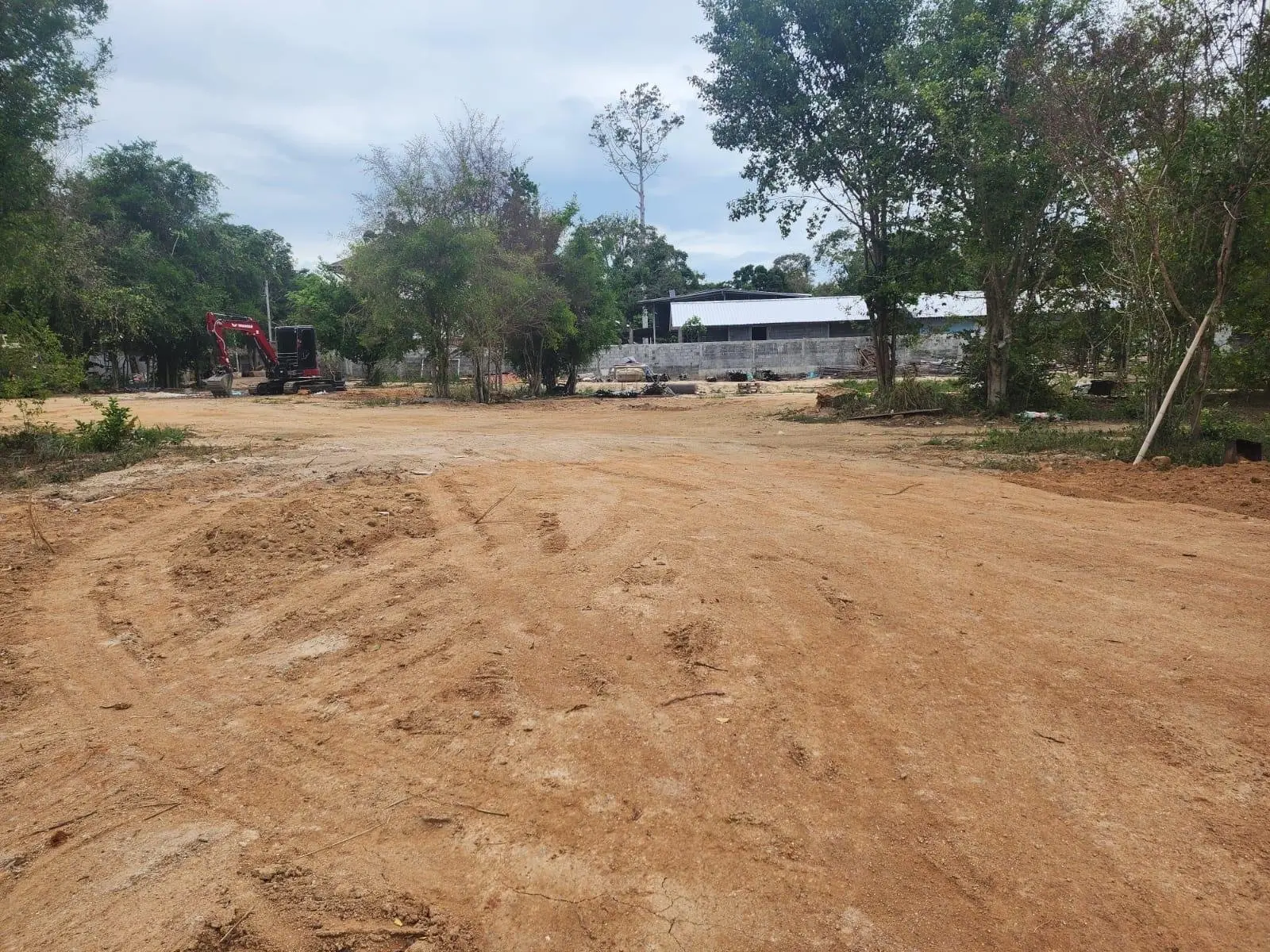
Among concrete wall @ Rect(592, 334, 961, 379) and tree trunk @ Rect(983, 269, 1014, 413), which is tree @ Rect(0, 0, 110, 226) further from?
concrete wall @ Rect(592, 334, 961, 379)

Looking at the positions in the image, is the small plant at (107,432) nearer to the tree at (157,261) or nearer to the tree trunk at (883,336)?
the tree trunk at (883,336)

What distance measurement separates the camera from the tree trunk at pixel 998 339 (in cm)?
1572

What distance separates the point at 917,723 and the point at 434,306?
21.7 m

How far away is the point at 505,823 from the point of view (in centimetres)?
261

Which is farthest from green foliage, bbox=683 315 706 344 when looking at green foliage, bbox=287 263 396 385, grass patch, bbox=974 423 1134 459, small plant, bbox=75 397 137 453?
small plant, bbox=75 397 137 453

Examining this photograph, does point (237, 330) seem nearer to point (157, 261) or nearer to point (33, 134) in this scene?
point (157, 261)

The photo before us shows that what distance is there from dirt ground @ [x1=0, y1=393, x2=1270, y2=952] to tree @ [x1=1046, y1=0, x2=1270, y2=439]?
4.20 meters

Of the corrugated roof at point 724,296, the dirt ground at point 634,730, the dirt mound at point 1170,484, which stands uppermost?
the corrugated roof at point 724,296

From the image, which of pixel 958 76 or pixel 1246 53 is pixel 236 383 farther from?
pixel 1246 53

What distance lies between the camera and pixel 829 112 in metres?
17.8

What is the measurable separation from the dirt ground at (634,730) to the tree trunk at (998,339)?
983cm

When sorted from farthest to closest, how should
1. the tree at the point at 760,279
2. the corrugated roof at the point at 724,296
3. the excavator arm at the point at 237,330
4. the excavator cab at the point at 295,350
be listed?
the tree at the point at 760,279, the corrugated roof at the point at 724,296, the excavator cab at the point at 295,350, the excavator arm at the point at 237,330

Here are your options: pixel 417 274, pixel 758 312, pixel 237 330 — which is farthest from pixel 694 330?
pixel 417 274

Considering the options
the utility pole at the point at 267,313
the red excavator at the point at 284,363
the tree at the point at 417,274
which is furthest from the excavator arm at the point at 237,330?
the utility pole at the point at 267,313
